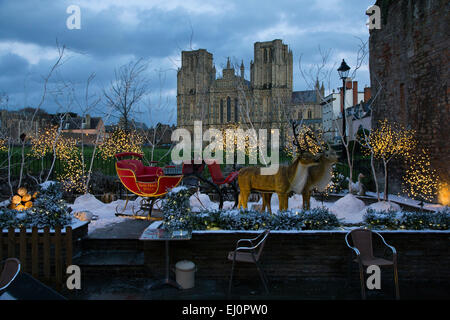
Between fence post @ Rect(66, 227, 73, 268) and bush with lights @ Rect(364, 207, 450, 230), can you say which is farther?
bush with lights @ Rect(364, 207, 450, 230)

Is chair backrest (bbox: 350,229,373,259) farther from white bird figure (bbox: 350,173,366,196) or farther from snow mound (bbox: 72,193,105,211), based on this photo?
snow mound (bbox: 72,193,105,211)

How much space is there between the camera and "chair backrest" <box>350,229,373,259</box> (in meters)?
4.86

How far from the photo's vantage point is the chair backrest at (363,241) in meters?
4.86

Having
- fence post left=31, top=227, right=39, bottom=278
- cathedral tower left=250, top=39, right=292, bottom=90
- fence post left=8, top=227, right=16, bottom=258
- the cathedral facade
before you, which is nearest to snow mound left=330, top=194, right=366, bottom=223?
fence post left=31, top=227, right=39, bottom=278

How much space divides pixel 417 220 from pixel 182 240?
420 cm

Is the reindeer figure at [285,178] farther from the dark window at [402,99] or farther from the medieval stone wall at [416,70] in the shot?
the dark window at [402,99]

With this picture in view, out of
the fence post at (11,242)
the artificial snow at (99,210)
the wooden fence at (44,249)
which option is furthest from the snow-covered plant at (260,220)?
the artificial snow at (99,210)

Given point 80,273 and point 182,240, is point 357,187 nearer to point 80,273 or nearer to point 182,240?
point 182,240

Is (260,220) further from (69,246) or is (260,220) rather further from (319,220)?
(69,246)

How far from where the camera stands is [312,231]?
207 inches

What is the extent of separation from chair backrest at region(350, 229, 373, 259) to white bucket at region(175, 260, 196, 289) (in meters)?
2.54

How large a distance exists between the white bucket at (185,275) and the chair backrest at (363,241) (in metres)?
2.54

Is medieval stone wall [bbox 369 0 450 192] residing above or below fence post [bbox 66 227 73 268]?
above

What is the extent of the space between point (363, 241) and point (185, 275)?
2.81 m
